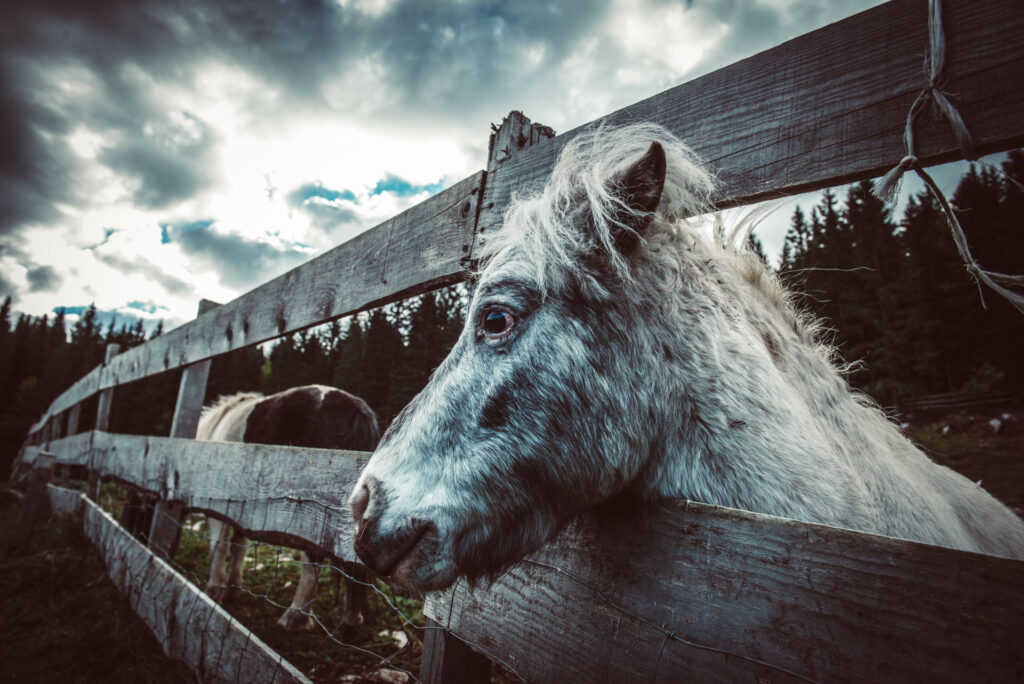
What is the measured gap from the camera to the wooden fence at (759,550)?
0.63 meters

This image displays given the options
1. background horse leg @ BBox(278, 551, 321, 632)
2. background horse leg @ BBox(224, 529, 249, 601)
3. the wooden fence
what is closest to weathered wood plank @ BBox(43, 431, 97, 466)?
background horse leg @ BBox(224, 529, 249, 601)

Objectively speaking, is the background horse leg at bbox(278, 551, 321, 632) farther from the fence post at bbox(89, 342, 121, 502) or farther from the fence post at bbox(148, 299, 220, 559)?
the fence post at bbox(89, 342, 121, 502)

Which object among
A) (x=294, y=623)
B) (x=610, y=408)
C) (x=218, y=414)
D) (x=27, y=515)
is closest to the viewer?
(x=610, y=408)

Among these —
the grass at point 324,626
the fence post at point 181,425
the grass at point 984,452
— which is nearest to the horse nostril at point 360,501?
the grass at point 324,626

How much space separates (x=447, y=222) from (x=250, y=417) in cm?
640

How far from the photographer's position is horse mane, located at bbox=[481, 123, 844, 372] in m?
1.32

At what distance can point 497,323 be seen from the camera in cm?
138

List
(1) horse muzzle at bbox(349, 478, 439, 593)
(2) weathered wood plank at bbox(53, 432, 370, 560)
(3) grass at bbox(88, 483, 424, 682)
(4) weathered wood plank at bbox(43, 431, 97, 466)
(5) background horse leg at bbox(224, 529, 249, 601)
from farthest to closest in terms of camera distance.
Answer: (4) weathered wood plank at bbox(43, 431, 97, 466) < (5) background horse leg at bbox(224, 529, 249, 601) < (3) grass at bbox(88, 483, 424, 682) < (2) weathered wood plank at bbox(53, 432, 370, 560) < (1) horse muzzle at bbox(349, 478, 439, 593)

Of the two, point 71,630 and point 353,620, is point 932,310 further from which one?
point 71,630

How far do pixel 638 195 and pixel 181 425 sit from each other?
4599 mm

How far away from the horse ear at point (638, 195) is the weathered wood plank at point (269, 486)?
3.72 ft

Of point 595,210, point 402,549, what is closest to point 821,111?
point 595,210

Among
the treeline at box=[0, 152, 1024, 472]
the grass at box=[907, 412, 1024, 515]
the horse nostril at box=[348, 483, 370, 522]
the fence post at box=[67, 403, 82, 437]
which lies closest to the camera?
the horse nostril at box=[348, 483, 370, 522]

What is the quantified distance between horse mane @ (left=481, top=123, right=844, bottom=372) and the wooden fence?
100mm
